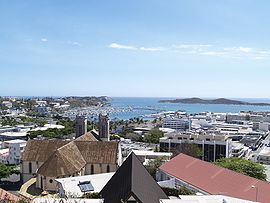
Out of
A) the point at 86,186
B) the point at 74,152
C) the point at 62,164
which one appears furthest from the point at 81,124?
the point at 86,186

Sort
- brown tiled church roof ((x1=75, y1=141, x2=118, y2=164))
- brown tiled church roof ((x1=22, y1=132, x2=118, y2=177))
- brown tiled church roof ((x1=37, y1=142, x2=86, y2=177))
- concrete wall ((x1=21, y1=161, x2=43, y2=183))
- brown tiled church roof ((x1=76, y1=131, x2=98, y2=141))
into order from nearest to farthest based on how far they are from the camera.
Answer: brown tiled church roof ((x1=37, y1=142, x2=86, y2=177)), brown tiled church roof ((x1=22, y1=132, x2=118, y2=177)), brown tiled church roof ((x1=75, y1=141, x2=118, y2=164)), concrete wall ((x1=21, y1=161, x2=43, y2=183)), brown tiled church roof ((x1=76, y1=131, x2=98, y2=141))

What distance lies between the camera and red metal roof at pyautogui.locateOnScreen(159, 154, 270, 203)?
17.8m

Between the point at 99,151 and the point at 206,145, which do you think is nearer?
the point at 99,151

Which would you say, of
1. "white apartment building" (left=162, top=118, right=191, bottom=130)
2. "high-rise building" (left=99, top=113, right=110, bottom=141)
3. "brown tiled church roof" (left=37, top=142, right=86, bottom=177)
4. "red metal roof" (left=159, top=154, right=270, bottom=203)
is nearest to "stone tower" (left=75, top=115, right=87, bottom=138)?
"high-rise building" (left=99, top=113, right=110, bottom=141)

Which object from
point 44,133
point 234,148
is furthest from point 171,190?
point 44,133

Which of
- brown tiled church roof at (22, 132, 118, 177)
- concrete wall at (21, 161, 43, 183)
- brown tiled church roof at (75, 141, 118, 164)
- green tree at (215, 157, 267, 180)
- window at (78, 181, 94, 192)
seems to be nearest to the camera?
window at (78, 181, 94, 192)

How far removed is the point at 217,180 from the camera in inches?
779

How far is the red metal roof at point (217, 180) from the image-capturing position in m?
17.8

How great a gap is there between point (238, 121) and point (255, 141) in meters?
54.9

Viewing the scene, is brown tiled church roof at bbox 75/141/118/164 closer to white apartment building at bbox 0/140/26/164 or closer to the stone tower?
the stone tower

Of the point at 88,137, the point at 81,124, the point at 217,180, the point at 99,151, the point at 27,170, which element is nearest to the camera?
the point at 217,180

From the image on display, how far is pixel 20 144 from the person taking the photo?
46719 mm

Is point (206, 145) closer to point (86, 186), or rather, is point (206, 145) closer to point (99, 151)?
point (99, 151)

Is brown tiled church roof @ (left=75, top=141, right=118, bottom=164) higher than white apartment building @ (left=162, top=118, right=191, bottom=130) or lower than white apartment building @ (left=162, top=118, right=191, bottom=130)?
higher
